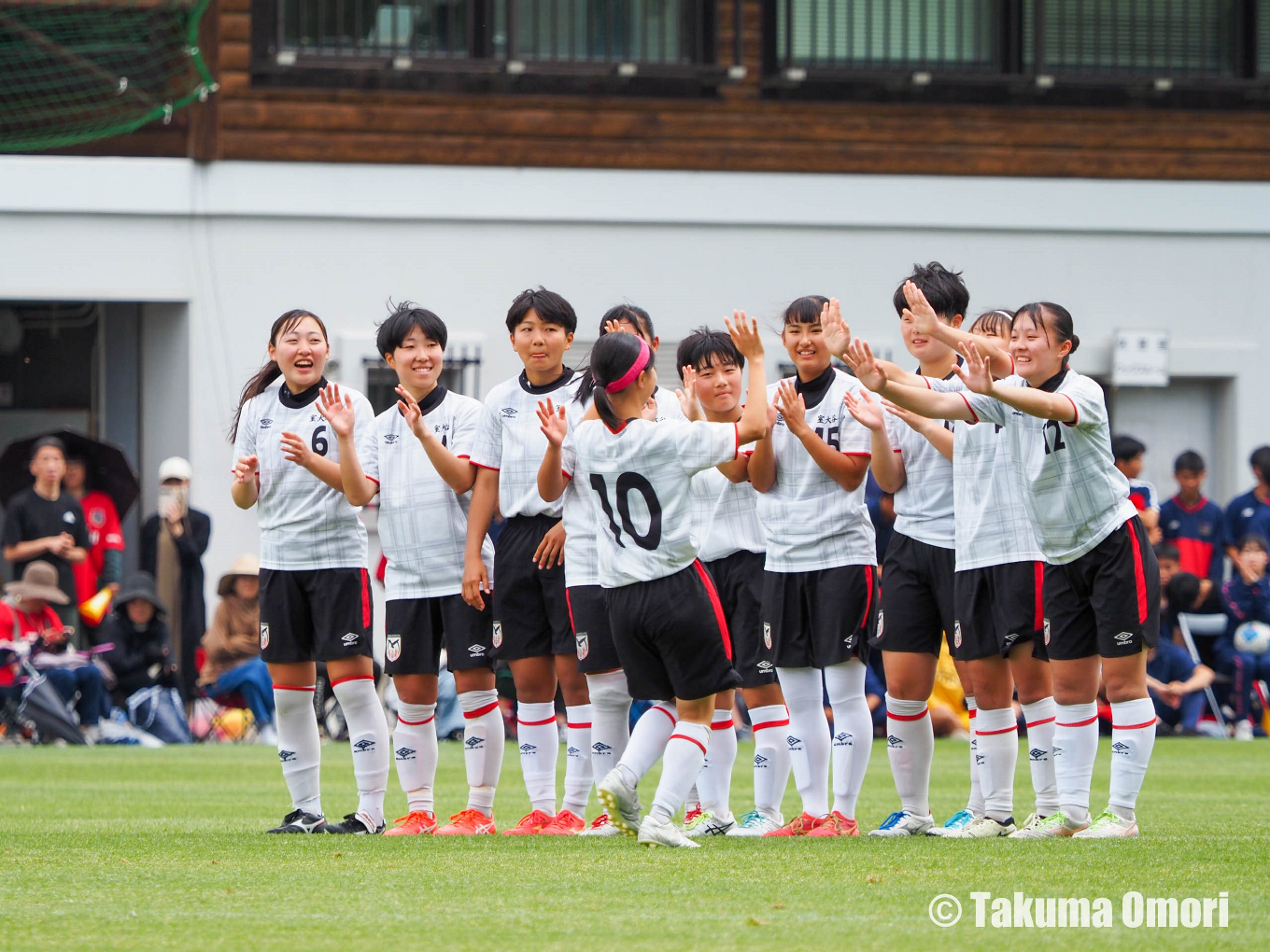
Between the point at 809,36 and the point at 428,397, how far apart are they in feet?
40.5

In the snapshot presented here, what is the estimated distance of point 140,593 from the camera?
49.3ft

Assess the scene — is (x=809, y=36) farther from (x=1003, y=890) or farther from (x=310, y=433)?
(x=1003, y=890)

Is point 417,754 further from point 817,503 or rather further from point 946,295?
point 946,295

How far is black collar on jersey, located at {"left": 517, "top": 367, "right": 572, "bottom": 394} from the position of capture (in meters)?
7.59

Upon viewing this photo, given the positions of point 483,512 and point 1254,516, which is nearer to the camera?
point 483,512

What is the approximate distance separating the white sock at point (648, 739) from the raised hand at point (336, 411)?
5.44 ft

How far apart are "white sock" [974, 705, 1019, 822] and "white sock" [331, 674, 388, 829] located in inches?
93.7

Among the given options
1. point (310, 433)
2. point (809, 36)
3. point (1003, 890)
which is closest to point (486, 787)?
point (310, 433)

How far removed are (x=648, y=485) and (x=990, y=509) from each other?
150 cm

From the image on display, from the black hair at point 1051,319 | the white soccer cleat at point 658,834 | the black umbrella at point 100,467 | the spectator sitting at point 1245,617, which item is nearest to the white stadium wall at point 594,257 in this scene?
the black umbrella at point 100,467

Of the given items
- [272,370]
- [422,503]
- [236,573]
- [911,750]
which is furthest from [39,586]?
[911,750]

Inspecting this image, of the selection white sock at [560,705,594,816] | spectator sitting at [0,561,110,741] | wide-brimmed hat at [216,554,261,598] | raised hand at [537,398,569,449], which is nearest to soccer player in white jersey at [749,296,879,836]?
white sock at [560,705,594,816]

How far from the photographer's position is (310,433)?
7.59 metres

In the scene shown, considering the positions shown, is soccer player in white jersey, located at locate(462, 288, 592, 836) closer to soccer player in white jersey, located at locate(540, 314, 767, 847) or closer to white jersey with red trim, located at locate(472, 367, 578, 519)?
white jersey with red trim, located at locate(472, 367, 578, 519)
